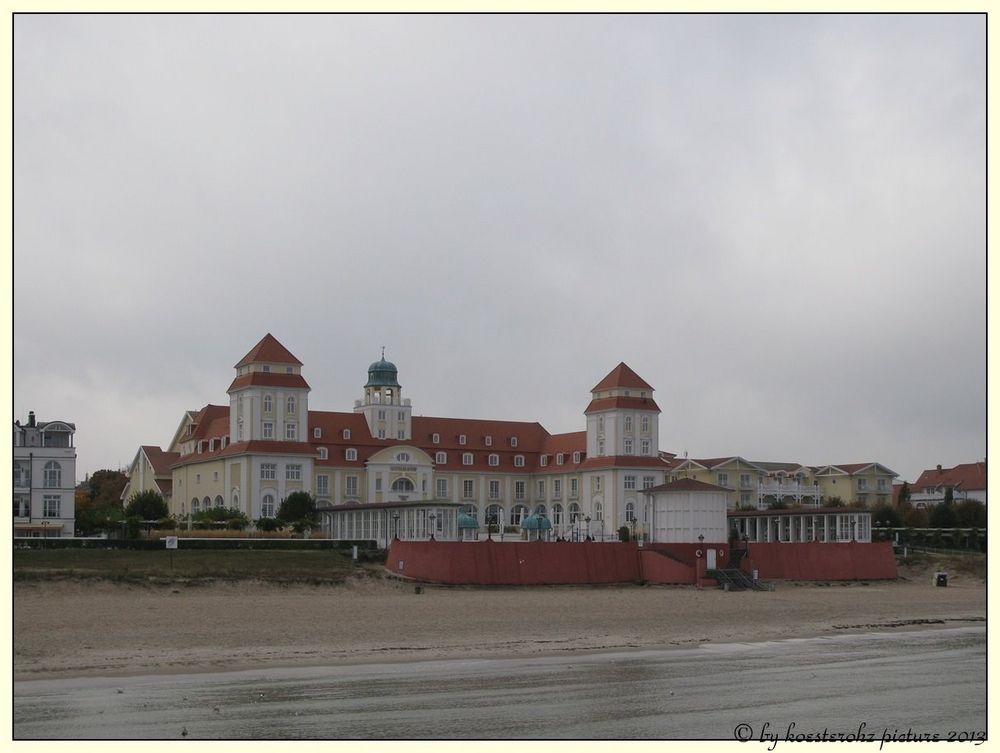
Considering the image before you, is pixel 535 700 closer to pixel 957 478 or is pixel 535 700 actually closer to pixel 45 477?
pixel 45 477

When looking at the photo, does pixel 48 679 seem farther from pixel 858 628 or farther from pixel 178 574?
pixel 858 628

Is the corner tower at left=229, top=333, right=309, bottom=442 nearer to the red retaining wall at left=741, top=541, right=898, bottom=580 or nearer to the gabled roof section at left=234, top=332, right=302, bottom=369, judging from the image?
the gabled roof section at left=234, top=332, right=302, bottom=369

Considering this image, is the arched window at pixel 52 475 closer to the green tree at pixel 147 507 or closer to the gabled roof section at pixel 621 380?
the green tree at pixel 147 507

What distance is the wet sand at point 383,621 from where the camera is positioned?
3650 cm

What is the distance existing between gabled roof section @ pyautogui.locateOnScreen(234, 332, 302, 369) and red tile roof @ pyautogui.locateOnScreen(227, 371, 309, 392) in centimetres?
88

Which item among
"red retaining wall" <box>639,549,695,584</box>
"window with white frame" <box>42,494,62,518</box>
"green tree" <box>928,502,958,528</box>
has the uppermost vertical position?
"window with white frame" <box>42,494,62,518</box>

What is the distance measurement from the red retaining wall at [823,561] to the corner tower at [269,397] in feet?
107

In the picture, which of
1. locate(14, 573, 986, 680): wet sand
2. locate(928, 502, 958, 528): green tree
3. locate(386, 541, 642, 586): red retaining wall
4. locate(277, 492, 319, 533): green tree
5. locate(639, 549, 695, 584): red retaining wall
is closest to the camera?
locate(14, 573, 986, 680): wet sand

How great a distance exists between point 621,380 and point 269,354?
24.6 meters

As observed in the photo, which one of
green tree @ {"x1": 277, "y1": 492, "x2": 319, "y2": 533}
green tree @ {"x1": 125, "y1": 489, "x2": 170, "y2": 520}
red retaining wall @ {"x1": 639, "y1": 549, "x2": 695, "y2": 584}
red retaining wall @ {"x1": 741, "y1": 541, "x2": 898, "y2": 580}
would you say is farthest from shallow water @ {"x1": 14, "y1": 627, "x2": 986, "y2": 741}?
green tree @ {"x1": 125, "y1": 489, "x2": 170, "y2": 520}

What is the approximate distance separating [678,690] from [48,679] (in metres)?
14.4

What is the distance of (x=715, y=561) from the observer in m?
68.4

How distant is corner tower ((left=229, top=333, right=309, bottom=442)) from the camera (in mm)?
88188

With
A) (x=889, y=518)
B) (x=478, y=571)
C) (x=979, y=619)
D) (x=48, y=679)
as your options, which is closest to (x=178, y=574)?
(x=478, y=571)
